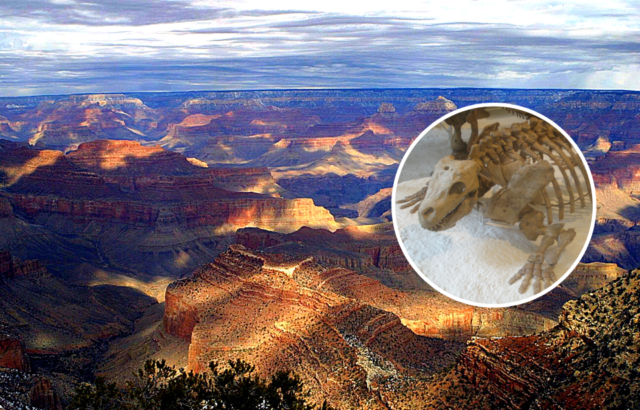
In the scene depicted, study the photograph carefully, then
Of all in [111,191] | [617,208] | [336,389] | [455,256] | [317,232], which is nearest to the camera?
[455,256]

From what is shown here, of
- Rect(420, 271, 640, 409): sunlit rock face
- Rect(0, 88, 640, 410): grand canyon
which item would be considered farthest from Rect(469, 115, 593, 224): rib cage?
Rect(0, 88, 640, 410): grand canyon

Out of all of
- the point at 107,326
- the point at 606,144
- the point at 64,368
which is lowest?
the point at 606,144

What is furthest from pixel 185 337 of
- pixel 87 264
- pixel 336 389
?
pixel 87 264

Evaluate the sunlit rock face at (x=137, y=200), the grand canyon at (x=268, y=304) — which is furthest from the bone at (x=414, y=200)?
the sunlit rock face at (x=137, y=200)

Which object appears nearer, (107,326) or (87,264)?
(107,326)

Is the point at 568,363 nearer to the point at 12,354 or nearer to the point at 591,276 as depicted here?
the point at 12,354

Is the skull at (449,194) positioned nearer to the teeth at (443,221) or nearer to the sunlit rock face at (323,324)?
the teeth at (443,221)

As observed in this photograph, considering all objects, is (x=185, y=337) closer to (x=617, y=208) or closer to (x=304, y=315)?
(x=304, y=315)
